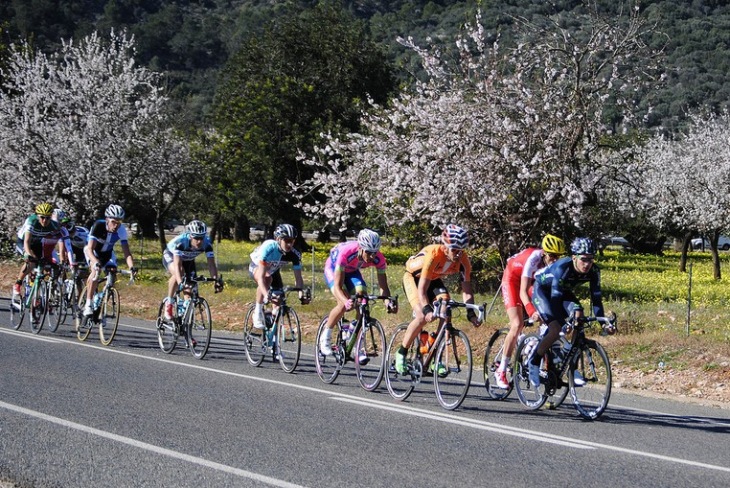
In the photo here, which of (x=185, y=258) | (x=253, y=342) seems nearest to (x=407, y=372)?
(x=253, y=342)

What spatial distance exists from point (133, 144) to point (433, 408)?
23.2 m

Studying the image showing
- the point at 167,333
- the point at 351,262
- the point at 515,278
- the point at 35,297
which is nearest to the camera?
the point at 515,278

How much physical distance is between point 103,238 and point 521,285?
781cm

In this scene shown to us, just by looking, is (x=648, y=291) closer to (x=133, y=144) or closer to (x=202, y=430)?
(x=133, y=144)

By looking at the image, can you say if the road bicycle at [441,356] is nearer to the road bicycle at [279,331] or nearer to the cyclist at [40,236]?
the road bicycle at [279,331]

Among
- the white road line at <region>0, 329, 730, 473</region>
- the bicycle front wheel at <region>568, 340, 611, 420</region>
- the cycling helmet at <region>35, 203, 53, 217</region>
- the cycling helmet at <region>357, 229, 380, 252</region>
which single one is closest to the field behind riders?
the bicycle front wheel at <region>568, 340, 611, 420</region>

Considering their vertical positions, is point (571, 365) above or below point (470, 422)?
above

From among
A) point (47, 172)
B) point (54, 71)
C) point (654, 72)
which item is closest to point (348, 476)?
point (654, 72)

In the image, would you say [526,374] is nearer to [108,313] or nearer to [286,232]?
[286,232]

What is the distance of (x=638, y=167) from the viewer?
20828 mm

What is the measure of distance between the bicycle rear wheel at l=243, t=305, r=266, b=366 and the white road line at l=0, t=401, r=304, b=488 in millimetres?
4202

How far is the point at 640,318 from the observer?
1739 centimetres

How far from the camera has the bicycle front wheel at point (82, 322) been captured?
15070 mm

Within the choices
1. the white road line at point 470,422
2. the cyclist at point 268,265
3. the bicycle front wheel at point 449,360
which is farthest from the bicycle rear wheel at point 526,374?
the cyclist at point 268,265
